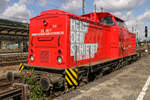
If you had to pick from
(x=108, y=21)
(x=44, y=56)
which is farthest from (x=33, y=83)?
(x=108, y=21)

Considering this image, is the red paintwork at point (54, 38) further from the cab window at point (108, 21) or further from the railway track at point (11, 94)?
the railway track at point (11, 94)

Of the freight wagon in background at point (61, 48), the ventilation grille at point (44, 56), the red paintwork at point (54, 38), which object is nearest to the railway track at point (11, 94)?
the freight wagon in background at point (61, 48)

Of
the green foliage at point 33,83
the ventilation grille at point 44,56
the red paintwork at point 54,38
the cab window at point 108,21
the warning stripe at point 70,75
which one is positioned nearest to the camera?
the green foliage at point 33,83

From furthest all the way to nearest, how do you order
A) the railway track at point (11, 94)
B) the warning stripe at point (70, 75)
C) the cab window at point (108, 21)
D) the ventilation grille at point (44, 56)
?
the cab window at point (108, 21)
the ventilation grille at point (44, 56)
the warning stripe at point (70, 75)
the railway track at point (11, 94)

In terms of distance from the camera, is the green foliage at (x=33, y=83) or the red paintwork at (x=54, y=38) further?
the red paintwork at (x=54, y=38)

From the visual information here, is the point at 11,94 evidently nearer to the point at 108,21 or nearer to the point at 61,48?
the point at 61,48

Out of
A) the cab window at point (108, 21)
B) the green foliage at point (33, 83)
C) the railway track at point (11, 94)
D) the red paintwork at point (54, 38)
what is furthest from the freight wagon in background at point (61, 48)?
the cab window at point (108, 21)

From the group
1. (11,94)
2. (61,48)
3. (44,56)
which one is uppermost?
(61,48)

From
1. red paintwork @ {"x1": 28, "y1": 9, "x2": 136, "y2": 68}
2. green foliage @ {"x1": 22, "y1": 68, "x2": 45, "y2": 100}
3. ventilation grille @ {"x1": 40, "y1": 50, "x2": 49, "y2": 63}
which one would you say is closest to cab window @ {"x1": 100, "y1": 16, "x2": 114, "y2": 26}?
red paintwork @ {"x1": 28, "y1": 9, "x2": 136, "y2": 68}

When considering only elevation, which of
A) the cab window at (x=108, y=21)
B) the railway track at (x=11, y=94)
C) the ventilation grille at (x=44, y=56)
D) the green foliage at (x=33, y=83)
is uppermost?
the cab window at (x=108, y=21)

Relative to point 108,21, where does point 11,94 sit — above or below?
below

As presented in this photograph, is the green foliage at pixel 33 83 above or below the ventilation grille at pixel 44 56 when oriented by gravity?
below

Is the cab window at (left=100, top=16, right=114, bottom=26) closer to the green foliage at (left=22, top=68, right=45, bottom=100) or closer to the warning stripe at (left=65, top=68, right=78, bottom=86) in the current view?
the warning stripe at (left=65, top=68, right=78, bottom=86)

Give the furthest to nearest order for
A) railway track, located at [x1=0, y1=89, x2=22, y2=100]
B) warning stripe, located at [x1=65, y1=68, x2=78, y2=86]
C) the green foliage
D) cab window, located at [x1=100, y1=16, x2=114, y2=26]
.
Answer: cab window, located at [x1=100, y1=16, x2=114, y2=26], warning stripe, located at [x1=65, y1=68, x2=78, y2=86], the green foliage, railway track, located at [x1=0, y1=89, x2=22, y2=100]
